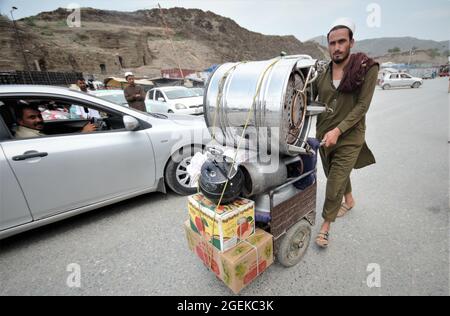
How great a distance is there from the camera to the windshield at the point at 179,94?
911 centimetres

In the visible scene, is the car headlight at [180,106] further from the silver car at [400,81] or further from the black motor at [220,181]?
the silver car at [400,81]

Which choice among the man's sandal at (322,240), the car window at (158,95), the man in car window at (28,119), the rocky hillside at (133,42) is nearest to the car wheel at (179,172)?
the man in car window at (28,119)

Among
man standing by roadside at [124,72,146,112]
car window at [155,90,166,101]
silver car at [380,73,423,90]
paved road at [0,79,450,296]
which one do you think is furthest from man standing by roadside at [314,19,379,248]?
silver car at [380,73,423,90]

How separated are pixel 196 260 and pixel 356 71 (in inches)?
80.6

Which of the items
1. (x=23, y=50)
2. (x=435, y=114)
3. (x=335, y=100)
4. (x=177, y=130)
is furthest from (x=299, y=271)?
(x=23, y=50)

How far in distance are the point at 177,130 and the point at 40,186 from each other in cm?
158

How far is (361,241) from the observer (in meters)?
2.13

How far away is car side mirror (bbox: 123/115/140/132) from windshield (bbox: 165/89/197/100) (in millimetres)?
6716

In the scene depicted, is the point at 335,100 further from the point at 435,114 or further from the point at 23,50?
the point at 23,50

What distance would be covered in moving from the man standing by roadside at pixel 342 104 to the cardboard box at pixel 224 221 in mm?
862

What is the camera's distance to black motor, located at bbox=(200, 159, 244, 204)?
4.73 ft

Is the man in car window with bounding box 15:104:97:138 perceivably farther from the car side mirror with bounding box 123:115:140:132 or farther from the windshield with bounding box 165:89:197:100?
the windshield with bounding box 165:89:197:100

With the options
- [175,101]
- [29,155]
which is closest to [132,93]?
[175,101]

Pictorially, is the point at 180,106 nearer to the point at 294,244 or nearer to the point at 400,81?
the point at 294,244
